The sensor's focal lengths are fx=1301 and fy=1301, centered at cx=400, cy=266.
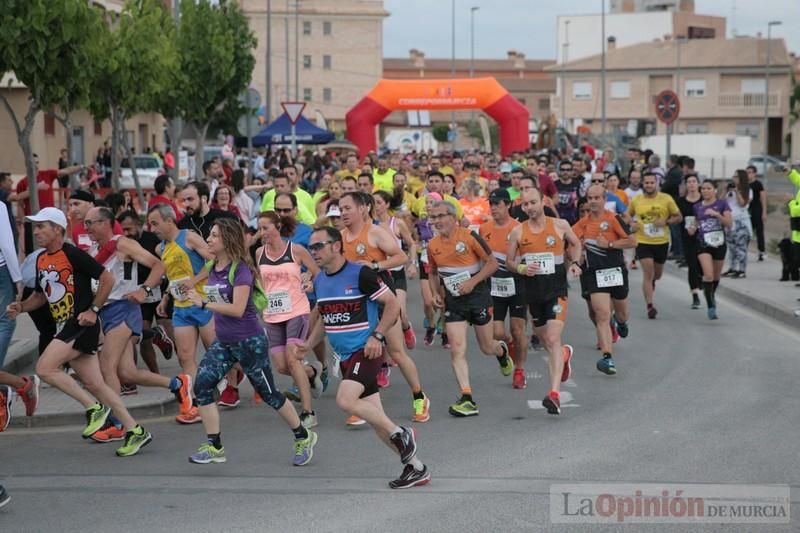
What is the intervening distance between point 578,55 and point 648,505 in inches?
3810

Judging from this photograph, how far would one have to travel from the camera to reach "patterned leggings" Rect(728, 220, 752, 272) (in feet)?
70.0

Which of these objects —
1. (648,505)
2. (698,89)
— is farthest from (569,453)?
(698,89)

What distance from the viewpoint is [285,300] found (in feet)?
32.6

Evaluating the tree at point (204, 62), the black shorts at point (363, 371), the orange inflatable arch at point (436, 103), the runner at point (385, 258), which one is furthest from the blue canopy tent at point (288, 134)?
the black shorts at point (363, 371)

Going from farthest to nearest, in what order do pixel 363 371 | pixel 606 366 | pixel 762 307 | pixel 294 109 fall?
pixel 294 109, pixel 762 307, pixel 606 366, pixel 363 371

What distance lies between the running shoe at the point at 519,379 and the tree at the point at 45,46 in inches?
308

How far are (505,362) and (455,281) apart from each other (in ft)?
3.81

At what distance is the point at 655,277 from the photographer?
16.8 meters

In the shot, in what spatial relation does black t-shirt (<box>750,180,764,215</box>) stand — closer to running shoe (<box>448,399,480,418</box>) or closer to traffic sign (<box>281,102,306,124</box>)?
traffic sign (<box>281,102,306,124</box>)

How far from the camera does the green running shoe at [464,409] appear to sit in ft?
33.7

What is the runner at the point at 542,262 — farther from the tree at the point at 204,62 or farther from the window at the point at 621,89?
the window at the point at 621,89

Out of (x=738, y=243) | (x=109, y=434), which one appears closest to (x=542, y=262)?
(x=109, y=434)

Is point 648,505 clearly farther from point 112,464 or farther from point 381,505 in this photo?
point 112,464

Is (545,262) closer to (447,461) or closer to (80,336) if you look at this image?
(447,461)
